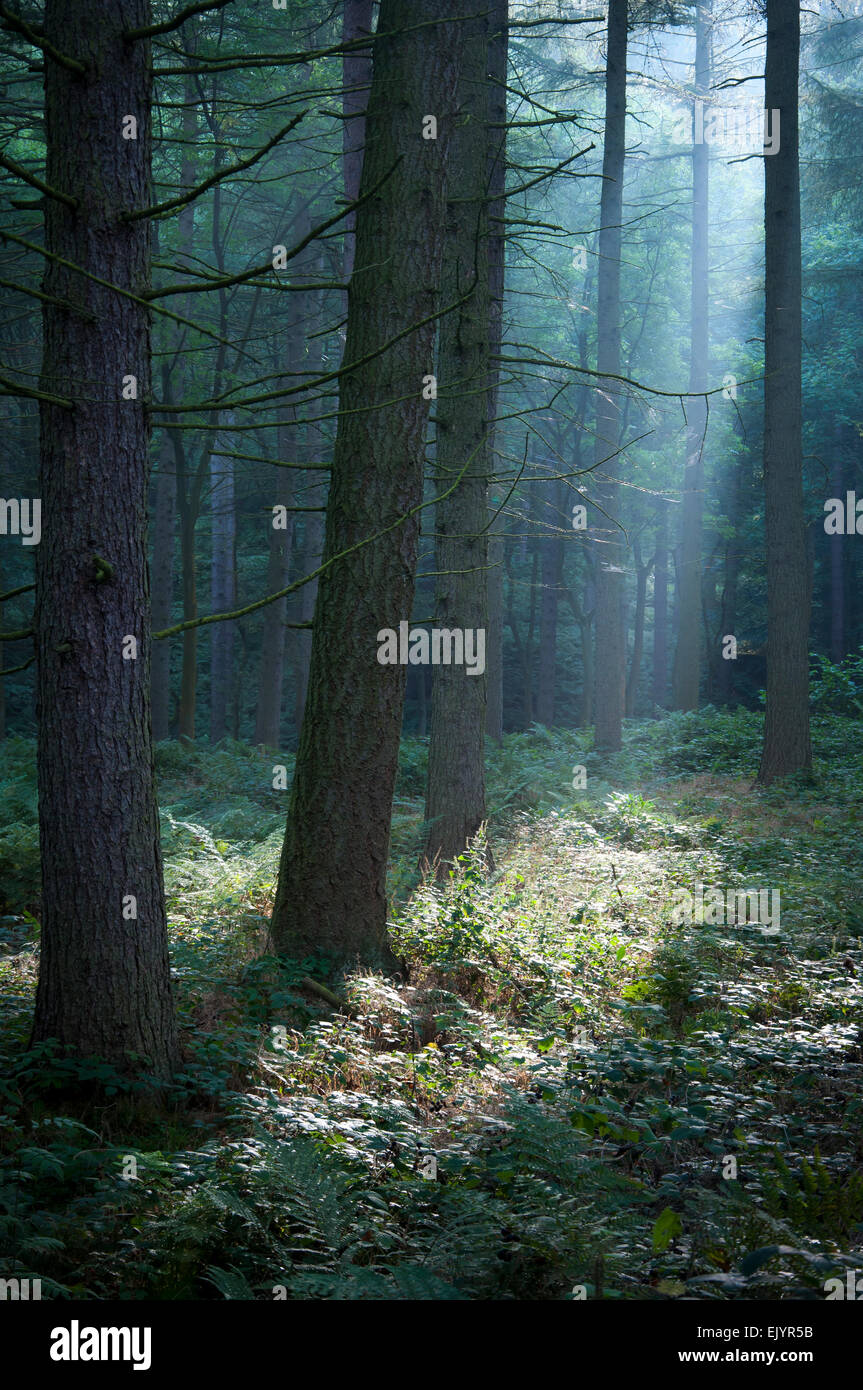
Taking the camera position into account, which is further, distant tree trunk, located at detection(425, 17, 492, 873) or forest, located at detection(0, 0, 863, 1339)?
distant tree trunk, located at detection(425, 17, 492, 873)

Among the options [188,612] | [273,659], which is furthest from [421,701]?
[188,612]

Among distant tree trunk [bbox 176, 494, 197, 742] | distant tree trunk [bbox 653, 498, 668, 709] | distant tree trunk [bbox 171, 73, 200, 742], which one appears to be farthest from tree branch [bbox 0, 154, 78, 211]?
distant tree trunk [bbox 653, 498, 668, 709]

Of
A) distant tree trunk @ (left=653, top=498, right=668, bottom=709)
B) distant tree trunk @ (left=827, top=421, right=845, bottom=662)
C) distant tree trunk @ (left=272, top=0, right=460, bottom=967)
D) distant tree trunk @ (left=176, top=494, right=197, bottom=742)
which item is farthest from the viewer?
distant tree trunk @ (left=653, top=498, right=668, bottom=709)

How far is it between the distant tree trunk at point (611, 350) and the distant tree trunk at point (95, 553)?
13928 mm

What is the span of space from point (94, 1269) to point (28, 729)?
2666 cm

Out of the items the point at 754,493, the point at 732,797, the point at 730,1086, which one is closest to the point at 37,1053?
the point at 730,1086

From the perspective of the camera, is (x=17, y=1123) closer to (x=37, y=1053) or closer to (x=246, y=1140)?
(x=37, y=1053)

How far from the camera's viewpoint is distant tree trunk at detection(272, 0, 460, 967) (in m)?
6.45

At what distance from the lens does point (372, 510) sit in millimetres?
6473

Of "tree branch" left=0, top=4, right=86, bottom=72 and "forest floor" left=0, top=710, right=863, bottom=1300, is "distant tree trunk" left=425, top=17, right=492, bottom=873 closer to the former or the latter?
"forest floor" left=0, top=710, right=863, bottom=1300

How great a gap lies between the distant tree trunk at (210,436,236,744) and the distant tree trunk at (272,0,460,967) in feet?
44.7

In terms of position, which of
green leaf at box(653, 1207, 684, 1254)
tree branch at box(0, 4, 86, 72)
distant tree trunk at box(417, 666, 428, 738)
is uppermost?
tree branch at box(0, 4, 86, 72)

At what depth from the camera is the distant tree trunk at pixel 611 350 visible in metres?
17.5

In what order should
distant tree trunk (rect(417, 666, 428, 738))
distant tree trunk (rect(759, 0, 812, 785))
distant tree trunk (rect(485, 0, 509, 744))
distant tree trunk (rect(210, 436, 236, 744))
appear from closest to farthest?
distant tree trunk (rect(485, 0, 509, 744)) < distant tree trunk (rect(759, 0, 812, 785)) < distant tree trunk (rect(210, 436, 236, 744)) < distant tree trunk (rect(417, 666, 428, 738))
